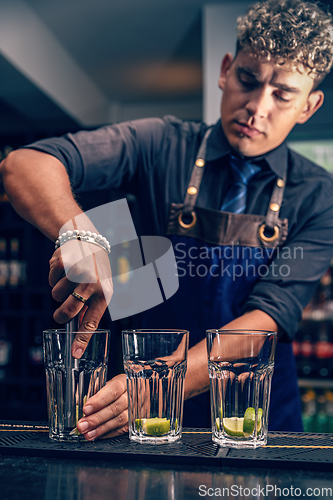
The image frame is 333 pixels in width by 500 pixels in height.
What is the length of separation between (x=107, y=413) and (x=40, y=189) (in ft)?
1.65

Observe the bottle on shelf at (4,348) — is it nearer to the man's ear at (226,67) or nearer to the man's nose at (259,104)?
the man's ear at (226,67)

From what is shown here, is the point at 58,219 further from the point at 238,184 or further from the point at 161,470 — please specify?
the point at 238,184

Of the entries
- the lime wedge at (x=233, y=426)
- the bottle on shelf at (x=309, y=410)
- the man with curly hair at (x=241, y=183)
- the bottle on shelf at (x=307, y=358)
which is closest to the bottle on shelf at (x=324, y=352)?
the bottle on shelf at (x=307, y=358)

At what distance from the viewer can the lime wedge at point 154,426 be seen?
68 centimetres

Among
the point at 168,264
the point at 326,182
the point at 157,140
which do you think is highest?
the point at 157,140

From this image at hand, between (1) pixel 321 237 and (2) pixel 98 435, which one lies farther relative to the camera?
(1) pixel 321 237

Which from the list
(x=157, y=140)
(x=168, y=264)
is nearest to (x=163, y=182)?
(x=157, y=140)

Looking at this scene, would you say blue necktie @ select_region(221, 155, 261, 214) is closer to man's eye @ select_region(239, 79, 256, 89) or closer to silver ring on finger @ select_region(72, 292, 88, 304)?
man's eye @ select_region(239, 79, 256, 89)

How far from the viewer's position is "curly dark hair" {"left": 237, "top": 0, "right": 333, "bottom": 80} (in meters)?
1.19

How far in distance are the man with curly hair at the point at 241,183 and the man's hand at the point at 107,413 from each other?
0.42 m

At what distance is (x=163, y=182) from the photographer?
1.40 meters

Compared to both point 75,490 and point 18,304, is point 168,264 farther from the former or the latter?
point 18,304

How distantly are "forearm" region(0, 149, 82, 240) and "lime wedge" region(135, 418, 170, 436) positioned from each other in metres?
0.39

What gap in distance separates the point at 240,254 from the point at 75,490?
92 cm
